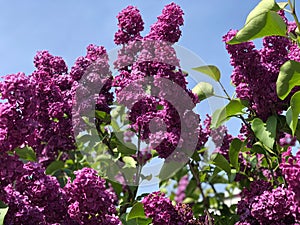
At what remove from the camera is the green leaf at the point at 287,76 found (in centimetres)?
254

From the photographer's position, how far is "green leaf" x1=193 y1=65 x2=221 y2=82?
3127mm

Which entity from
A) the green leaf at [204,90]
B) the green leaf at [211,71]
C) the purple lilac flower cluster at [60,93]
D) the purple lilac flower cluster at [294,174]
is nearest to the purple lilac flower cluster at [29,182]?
the purple lilac flower cluster at [60,93]

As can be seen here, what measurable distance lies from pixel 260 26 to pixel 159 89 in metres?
0.80

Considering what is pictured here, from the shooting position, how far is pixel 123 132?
3.94 metres

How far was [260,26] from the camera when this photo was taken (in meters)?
2.59

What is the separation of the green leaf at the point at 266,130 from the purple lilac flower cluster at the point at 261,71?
132mm

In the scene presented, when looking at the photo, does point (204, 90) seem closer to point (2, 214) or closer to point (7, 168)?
point (7, 168)

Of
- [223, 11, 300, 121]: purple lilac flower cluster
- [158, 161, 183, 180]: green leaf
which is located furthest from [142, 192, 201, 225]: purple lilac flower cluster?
[223, 11, 300, 121]: purple lilac flower cluster

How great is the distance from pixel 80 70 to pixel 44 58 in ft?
1.21

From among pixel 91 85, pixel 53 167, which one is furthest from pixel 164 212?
pixel 53 167

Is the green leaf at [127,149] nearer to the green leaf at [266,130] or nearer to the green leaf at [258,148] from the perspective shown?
the green leaf at [258,148]

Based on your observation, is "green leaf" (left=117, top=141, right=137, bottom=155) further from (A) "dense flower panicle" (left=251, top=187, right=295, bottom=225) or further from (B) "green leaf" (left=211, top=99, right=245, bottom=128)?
(A) "dense flower panicle" (left=251, top=187, right=295, bottom=225)

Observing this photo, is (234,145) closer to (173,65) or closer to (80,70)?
(173,65)

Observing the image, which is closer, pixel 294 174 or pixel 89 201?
pixel 294 174
